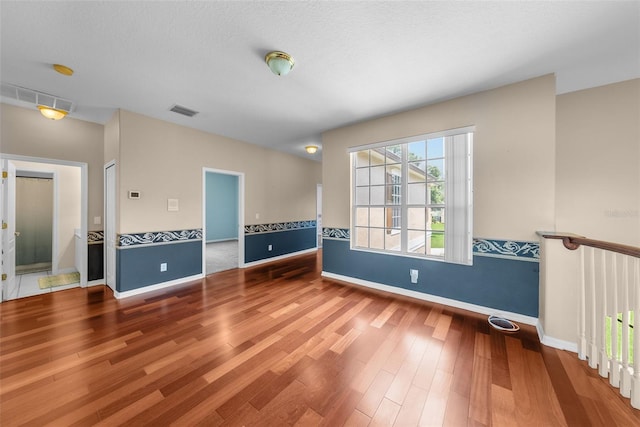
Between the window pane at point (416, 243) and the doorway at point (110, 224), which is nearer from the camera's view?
the window pane at point (416, 243)

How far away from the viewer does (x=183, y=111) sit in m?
3.24

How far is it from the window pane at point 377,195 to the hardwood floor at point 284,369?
5.19 ft

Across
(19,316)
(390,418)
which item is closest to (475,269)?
(390,418)

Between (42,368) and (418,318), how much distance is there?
342 centimetres

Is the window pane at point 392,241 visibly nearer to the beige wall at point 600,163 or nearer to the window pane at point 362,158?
the window pane at point 362,158

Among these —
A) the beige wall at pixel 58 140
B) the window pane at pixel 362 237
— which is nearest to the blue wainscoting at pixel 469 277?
the window pane at pixel 362 237

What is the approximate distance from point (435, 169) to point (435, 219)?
27.3 inches

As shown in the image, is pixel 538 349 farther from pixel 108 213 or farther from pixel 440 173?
pixel 108 213

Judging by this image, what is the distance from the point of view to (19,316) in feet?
8.35

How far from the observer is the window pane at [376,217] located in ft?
11.6

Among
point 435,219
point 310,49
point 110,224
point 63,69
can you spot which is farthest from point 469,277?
point 110,224

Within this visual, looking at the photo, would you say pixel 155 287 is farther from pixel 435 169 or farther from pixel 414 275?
pixel 435 169

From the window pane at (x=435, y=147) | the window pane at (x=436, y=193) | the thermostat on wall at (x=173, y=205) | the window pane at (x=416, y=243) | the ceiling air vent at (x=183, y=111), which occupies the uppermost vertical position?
the ceiling air vent at (x=183, y=111)

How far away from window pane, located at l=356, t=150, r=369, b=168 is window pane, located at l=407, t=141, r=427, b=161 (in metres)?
0.69
